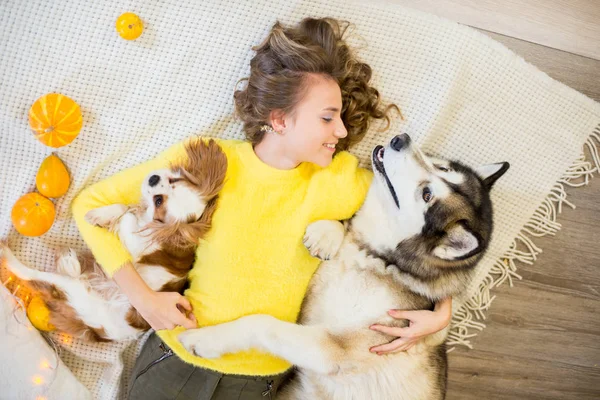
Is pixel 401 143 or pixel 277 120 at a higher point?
pixel 401 143

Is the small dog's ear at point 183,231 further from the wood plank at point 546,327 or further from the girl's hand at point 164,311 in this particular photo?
the wood plank at point 546,327

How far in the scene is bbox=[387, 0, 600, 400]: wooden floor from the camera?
96.4 inches

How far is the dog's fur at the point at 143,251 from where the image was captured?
1933 mm

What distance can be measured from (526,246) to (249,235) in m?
1.50

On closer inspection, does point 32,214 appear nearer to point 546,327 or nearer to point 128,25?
point 128,25

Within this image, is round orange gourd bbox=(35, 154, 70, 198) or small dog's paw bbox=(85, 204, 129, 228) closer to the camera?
small dog's paw bbox=(85, 204, 129, 228)

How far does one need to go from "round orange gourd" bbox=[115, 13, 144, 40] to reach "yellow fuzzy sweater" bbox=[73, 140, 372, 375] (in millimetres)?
522

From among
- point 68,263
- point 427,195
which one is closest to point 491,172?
point 427,195

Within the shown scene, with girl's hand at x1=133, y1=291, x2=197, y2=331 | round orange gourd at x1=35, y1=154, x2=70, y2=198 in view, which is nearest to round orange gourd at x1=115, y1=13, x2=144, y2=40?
round orange gourd at x1=35, y1=154, x2=70, y2=198

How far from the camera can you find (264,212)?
6.82ft

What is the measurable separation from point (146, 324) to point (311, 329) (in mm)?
720

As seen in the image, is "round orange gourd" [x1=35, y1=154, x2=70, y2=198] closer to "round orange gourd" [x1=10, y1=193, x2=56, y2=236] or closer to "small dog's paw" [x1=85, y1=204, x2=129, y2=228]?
"round orange gourd" [x1=10, y1=193, x2=56, y2=236]

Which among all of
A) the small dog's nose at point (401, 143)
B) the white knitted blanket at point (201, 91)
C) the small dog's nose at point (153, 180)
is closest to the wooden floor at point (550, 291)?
the white knitted blanket at point (201, 91)

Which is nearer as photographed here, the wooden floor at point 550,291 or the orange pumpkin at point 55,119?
the orange pumpkin at point 55,119
